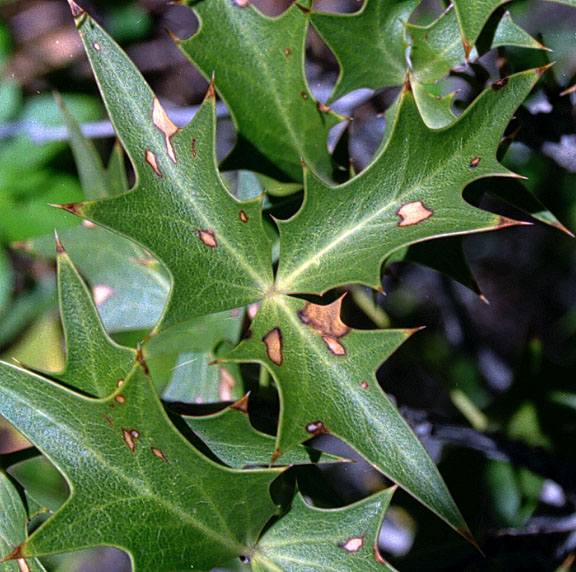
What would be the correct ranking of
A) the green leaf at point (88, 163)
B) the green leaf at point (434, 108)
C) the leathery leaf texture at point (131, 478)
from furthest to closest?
the green leaf at point (88, 163)
the green leaf at point (434, 108)
the leathery leaf texture at point (131, 478)

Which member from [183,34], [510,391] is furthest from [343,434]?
[183,34]

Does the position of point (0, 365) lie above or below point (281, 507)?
above

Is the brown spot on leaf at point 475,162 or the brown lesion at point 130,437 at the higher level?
the brown spot on leaf at point 475,162

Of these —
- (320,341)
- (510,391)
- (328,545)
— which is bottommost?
(510,391)

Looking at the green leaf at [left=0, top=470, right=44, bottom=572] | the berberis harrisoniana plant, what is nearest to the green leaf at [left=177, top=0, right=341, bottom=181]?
the berberis harrisoniana plant

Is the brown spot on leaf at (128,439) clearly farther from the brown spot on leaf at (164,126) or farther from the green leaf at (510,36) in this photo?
the green leaf at (510,36)

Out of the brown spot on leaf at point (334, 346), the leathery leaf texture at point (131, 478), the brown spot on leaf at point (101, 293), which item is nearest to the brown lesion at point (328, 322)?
the brown spot on leaf at point (334, 346)

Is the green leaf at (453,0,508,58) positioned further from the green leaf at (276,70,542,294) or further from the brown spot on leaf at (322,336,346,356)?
the brown spot on leaf at (322,336,346,356)

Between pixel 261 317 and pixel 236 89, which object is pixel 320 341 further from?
pixel 236 89
